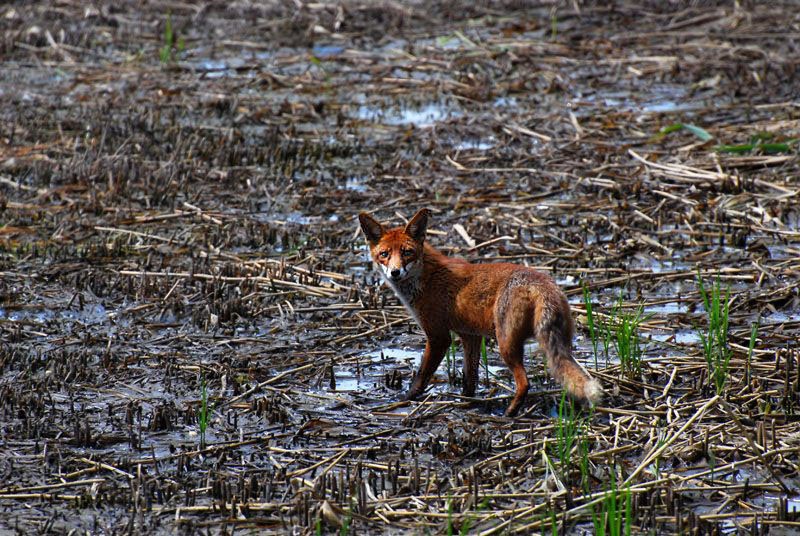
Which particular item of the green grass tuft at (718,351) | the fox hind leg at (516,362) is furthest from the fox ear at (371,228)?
the green grass tuft at (718,351)

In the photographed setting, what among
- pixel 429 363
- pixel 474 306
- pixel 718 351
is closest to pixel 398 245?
pixel 474 306

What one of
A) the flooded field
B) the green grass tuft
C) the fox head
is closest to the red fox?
the fox head

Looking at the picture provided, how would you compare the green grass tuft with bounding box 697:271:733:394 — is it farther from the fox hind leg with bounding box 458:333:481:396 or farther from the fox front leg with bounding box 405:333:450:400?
the fox front leg with bounding box 405:333:450:400

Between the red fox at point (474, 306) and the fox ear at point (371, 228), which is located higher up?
the fox ear at point (371, 228)

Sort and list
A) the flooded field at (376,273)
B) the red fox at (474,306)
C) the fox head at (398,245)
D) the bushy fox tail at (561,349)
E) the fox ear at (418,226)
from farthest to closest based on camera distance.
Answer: the fox ear at (418,226), the fox head at (398,245), the red fox at (474,306), the bushy fox tail at (561,349), the flooded field at (376,273)

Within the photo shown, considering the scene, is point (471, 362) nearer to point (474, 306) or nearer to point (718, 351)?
point (474, 306)

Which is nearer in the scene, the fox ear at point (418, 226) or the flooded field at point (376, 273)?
the flooded field at point (376, 273)

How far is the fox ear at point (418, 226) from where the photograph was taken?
267 inches

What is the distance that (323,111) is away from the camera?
1411cm

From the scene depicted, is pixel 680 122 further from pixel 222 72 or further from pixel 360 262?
pixel 222 72

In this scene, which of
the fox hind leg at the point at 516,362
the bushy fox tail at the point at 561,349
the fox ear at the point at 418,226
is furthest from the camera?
the fox ear at the point at 418,226

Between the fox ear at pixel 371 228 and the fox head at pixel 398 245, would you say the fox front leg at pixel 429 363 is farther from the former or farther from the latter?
the fox ear at pixel 371 228

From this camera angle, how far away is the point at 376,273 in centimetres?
910

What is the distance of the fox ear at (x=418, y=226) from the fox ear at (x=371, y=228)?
19cm
